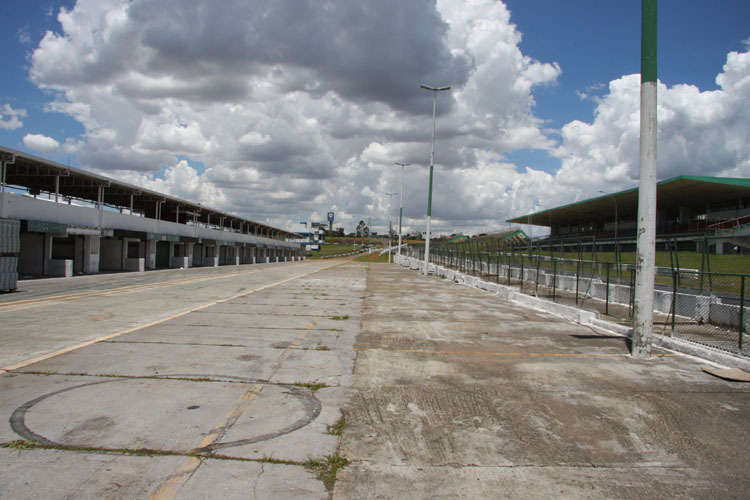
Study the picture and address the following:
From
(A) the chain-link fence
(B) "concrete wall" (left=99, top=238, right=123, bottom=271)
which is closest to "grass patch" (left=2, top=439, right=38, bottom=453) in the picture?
(A) the chain-link fence

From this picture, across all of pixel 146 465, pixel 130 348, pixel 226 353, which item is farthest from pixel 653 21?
pixel 130 348

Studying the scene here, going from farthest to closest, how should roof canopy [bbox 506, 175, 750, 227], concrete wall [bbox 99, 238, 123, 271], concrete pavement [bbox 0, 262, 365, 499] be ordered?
roof canopy [bbox 506, 175, 750, 227]
concrete wall [bbox 99, 238, 123, 271]
concrete pavement [bbox 0, 262, 365, 499]

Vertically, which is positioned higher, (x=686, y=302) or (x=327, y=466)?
(x=686, y=302)

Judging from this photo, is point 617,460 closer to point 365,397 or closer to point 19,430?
point 365,397

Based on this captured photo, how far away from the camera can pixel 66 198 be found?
38812 mm

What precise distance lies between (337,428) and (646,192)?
23.5ft

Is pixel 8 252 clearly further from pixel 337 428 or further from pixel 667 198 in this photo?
pixel 667 198

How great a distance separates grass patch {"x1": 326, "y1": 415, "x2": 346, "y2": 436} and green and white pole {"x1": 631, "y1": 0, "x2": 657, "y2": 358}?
6.29 meters

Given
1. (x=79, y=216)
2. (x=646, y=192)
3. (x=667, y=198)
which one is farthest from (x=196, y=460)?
(x=667, y=198)

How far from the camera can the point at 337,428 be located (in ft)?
16.6

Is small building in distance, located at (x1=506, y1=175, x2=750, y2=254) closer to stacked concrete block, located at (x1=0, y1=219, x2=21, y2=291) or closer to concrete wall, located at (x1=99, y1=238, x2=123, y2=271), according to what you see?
concrete wall, located at (x1=99, y1=238, x2=123, y2=271)

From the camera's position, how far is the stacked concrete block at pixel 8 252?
687 inches

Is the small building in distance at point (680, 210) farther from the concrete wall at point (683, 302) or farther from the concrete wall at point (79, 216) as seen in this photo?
the concrete wall at point (79, 216)

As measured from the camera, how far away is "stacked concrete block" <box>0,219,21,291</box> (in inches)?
687
